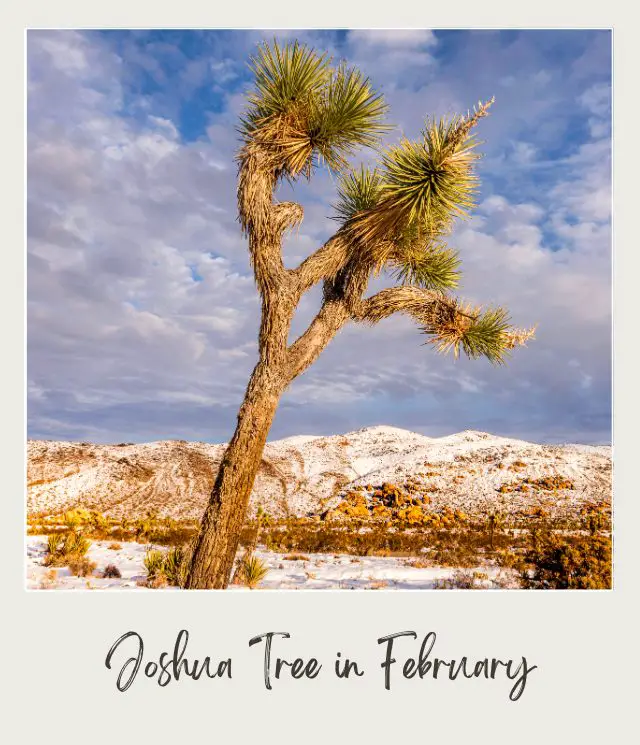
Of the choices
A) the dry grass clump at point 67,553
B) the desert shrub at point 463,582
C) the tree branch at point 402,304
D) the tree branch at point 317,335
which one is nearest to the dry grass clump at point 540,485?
the desert shrub at point 463,582

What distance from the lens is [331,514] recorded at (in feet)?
79.7

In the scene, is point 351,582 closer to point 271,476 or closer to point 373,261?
point 373,261

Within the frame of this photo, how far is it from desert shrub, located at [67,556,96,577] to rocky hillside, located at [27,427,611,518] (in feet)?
54.4

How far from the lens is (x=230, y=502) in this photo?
6.84 metres

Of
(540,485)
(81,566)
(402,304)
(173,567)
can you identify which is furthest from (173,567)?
(540,485)

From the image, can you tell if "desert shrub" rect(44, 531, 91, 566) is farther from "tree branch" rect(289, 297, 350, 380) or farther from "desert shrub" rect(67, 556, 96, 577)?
"tree branch" rect(289, 297, 350, 380)

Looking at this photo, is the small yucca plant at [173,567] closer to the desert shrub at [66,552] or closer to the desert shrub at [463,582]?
the desert shrub at [66,552]

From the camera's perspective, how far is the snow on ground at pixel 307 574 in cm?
856

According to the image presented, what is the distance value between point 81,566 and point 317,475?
23053 mm

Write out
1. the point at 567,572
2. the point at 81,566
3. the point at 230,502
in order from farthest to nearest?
the point at 81,566
the point at 567,572
the point at 230,502

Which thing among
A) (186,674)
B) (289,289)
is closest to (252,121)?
(289,289)

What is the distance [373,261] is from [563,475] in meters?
23.4

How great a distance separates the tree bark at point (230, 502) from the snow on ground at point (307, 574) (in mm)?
678

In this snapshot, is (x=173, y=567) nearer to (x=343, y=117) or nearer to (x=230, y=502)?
(x=230, y=502)
